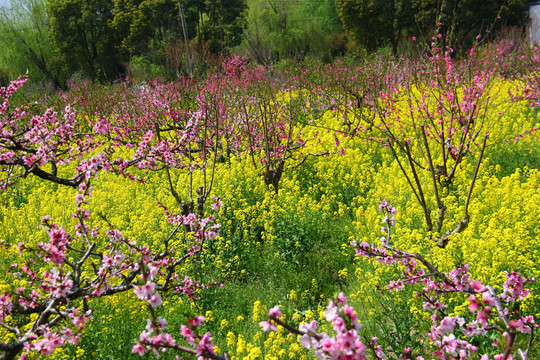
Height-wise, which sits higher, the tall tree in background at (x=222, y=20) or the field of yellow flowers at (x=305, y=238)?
the tall tree in background at (x=222, y=20)

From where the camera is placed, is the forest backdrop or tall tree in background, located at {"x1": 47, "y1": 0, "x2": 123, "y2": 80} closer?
the forest backdrop

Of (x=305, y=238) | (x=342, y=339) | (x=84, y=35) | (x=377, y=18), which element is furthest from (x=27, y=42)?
(x=342, y=339)

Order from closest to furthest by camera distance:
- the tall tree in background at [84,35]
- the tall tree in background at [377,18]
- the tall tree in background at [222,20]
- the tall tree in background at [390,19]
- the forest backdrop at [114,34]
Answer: the tall tree in background at [390,19] < the tall tree in background at [377,18] < the forest backdrop at [114,34] < the tall tree in background at [222,20] < the tall tree in background at [84,35]

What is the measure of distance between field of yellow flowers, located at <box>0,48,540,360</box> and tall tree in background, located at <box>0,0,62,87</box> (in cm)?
3301

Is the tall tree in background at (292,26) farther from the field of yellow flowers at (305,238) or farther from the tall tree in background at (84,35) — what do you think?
the field of yellow flowers at (305,238)

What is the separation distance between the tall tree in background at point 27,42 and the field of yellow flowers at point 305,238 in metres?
33.0

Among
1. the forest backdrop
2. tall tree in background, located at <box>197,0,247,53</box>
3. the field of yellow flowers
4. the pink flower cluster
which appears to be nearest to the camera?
the pink flower cluster

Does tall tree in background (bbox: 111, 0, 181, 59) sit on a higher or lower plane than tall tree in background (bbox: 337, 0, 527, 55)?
higher

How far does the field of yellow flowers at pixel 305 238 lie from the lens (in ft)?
12.8

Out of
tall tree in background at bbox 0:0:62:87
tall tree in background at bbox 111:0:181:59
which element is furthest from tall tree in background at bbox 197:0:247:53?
tall tree in background at bbox 0:0:62:87

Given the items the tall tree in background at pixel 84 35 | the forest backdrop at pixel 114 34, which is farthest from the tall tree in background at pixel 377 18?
the tall tree in background at pixel 84 35

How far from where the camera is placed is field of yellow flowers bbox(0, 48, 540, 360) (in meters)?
3.91

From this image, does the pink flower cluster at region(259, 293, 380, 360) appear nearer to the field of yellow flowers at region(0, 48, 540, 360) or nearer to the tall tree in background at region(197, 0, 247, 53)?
the field of yellow flowers at region(0, 48, 540, 360)

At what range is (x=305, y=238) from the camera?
5.72 m
